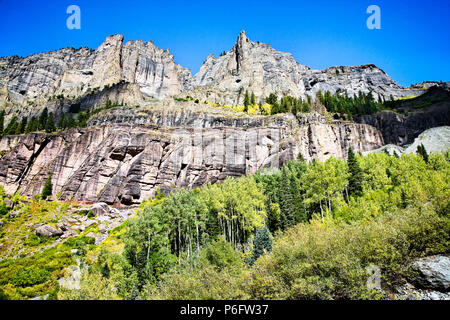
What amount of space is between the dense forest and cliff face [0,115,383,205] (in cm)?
2336

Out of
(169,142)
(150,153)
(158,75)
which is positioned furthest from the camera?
(158,75)

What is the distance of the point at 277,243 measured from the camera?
3222 cm

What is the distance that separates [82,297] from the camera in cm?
2388

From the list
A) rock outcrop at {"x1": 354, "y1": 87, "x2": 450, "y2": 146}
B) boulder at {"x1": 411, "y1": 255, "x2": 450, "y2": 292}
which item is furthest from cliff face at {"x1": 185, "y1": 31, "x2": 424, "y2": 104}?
boulder at {"x1": 411, "y1": 255, "x2": 450, "y2": 292}

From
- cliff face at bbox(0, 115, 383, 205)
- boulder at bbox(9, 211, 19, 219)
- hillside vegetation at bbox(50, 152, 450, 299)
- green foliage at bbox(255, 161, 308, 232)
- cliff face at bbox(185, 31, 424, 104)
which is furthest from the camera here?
cliff face at bbox(185, 31, 424, 104)

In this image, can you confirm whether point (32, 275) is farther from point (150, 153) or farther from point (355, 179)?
point (355, 179)

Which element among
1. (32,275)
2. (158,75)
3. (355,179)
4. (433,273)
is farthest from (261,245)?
(158,75)

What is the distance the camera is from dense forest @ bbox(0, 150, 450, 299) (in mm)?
21859

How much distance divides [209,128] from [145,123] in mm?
22214

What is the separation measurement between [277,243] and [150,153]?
62.8 metres

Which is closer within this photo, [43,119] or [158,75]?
[43,119]

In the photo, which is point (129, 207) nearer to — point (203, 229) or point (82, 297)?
point (203, 229)

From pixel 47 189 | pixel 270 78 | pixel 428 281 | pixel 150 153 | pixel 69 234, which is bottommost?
pixel 69 234

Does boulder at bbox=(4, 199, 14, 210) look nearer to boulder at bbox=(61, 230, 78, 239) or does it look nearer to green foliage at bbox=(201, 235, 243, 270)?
boulder at bbox=(61, 230, 78, 239)
